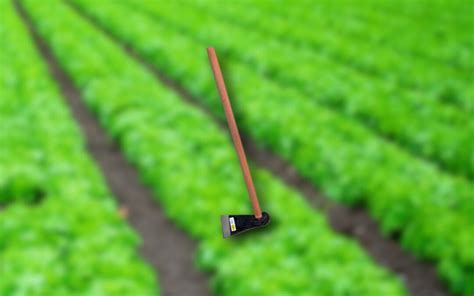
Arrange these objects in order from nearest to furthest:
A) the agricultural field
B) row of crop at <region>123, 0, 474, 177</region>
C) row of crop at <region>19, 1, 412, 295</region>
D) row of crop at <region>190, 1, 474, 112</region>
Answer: row of crop at <region>19, 1, 412, 295</region>, the agricultural field, row of crop at <region>123, 0, 474, 177</region>, row of crop at <region>190, 1, 474, 112</region>

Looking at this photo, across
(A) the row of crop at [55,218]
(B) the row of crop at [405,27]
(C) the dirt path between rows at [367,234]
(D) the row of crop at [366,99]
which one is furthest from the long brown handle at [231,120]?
(B) the row of crop at [405,27]

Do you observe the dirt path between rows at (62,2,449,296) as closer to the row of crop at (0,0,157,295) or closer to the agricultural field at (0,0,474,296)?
the agricultural field at (0,0,474,296)

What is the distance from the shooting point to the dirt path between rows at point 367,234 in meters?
5.95

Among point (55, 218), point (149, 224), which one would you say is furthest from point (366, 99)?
point (55, 218)

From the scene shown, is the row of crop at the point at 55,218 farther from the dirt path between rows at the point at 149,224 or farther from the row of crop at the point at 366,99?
the row of crop at the point at 366,99

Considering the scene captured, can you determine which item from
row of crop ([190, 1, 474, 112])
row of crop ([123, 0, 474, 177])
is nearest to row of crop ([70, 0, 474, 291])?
row of crop ([123, 0, 474, 177])

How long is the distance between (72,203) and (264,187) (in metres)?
6.15

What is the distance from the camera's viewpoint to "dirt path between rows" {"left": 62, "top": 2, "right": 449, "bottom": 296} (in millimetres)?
5953

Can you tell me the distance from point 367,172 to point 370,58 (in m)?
5.73

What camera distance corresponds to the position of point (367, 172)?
7480 mm

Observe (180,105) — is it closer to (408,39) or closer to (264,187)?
(408,39)

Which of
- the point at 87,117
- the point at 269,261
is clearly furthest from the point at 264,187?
the point at 87,117

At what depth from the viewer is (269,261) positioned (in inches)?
217

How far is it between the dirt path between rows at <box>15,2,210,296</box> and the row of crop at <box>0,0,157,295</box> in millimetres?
258
